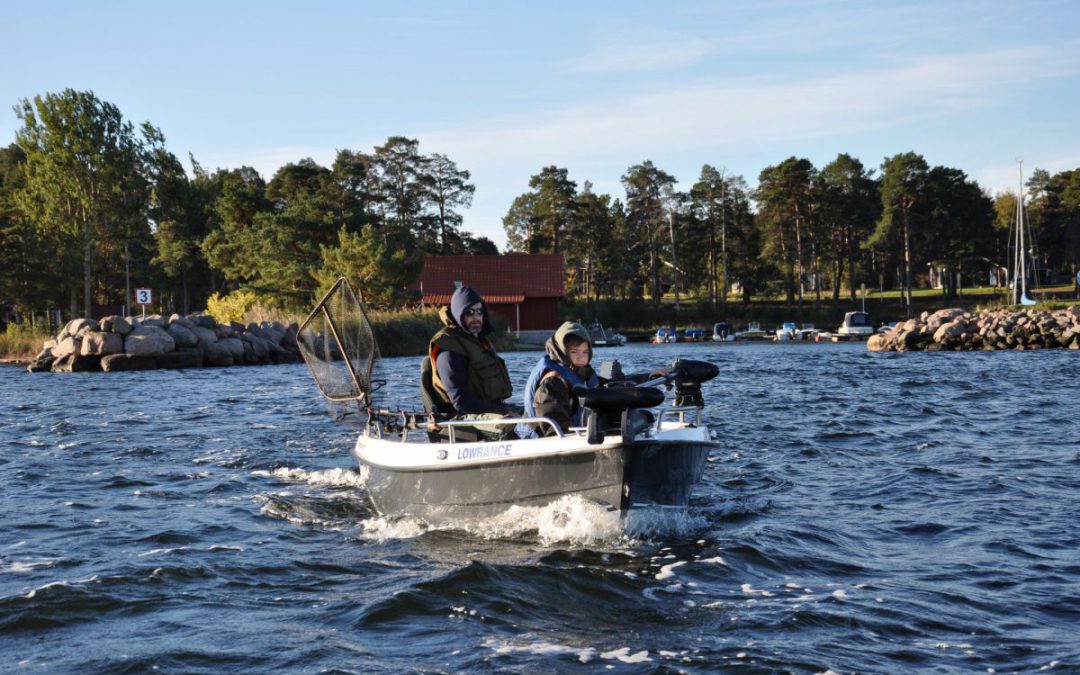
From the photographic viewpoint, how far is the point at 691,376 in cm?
827

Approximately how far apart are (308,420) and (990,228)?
7262 centimetres

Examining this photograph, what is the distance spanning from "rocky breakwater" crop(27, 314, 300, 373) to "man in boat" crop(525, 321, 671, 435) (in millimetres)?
30877

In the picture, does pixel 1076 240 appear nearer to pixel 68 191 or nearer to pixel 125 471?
pixel 68 191

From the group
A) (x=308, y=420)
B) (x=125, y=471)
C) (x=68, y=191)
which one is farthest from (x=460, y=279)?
(x=125, y=471)

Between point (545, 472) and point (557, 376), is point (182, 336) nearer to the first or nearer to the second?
point (557, 376)

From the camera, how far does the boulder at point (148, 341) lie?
3575 centimetres

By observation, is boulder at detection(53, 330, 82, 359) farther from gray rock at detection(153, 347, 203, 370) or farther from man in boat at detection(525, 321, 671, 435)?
man in boat at detection(525, 321, 671, 435)

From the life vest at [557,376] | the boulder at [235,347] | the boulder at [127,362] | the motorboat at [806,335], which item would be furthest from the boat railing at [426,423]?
the motorboat at [806,335]

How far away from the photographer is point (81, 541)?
8.30 metres

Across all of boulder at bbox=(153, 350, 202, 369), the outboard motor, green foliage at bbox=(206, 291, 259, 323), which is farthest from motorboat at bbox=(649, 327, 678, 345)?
the outboard motor

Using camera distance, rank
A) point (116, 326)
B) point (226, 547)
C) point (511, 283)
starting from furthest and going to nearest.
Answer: point (511, 283)
point (116, 326)
point (226, 547)

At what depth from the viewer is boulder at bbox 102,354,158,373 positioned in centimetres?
3488

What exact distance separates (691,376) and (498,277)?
171ft

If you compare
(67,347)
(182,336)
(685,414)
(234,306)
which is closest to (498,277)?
(234,306)
